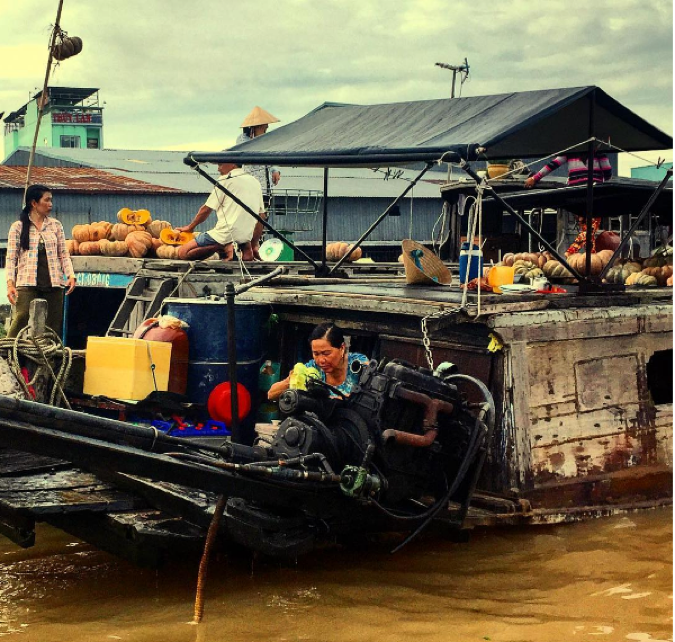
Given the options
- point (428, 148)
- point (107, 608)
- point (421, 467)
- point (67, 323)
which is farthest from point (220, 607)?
point (67, 323)

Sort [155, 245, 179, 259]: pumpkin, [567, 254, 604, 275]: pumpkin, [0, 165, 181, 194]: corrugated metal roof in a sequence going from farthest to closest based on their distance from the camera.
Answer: [0, 165, 181, 194]: corrugated metal roof, [155, 245, 179, 259]: pumpkin, [567, 254, 604, 275]: pumpkin

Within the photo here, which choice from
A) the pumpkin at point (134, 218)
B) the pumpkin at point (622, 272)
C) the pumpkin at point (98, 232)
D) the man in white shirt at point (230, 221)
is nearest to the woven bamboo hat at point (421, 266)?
the pumpkin at point (622, 272)

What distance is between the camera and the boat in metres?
4.59

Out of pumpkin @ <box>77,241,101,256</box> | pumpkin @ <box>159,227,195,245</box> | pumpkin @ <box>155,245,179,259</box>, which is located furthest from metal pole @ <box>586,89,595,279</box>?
pumpkin @ <box>77,241,101,256</box>

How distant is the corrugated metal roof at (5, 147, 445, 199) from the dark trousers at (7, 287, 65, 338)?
14.5 metres

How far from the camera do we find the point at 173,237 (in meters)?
10.2

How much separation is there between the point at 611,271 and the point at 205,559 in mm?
5470

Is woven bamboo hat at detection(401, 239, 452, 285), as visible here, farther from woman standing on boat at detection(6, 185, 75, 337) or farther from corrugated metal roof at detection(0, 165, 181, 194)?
corrugated metal roof at detection(0, 165, 181, 194)

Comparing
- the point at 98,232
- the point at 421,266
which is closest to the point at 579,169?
the point at 421,266

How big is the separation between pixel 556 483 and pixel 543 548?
43cm

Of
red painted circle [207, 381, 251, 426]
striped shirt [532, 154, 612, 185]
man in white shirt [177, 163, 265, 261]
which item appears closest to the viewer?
red painted circle [207, 381, 251, 426]

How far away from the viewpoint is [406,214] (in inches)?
→ 1003

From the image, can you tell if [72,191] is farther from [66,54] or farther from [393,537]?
[393,537]

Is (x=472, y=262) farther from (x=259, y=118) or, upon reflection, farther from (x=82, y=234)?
(x=82, y=234)
